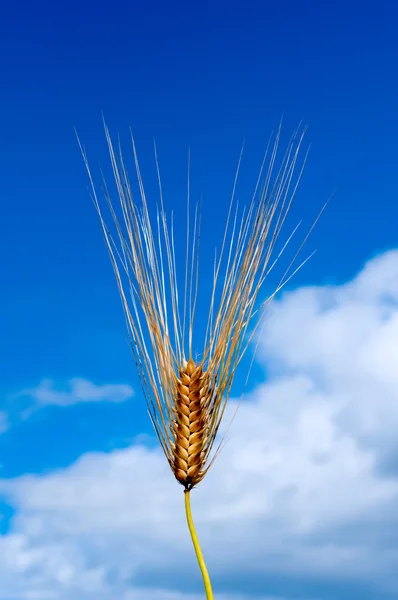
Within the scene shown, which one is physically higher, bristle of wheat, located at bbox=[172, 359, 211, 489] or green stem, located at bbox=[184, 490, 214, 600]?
bristle of wheat, located at bbox=[172, 359, 211, 489]

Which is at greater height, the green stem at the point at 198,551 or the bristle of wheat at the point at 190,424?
the bristle of wheat at the point at 190,424

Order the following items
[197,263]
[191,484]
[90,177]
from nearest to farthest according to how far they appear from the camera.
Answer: [191,484], [197,263], [90,177]

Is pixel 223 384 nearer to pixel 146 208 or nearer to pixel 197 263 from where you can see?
pixel 197 263

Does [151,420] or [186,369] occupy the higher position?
[186,369]

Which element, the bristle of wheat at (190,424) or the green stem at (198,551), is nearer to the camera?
the green stem at (198,551)

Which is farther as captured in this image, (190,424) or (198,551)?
(190,424)

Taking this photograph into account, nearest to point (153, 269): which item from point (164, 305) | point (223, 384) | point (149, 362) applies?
point (164, 305)

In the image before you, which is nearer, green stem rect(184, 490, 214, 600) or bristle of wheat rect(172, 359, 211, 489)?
green stem rect(184, 490, 214, 600)

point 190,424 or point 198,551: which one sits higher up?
point 190,424
